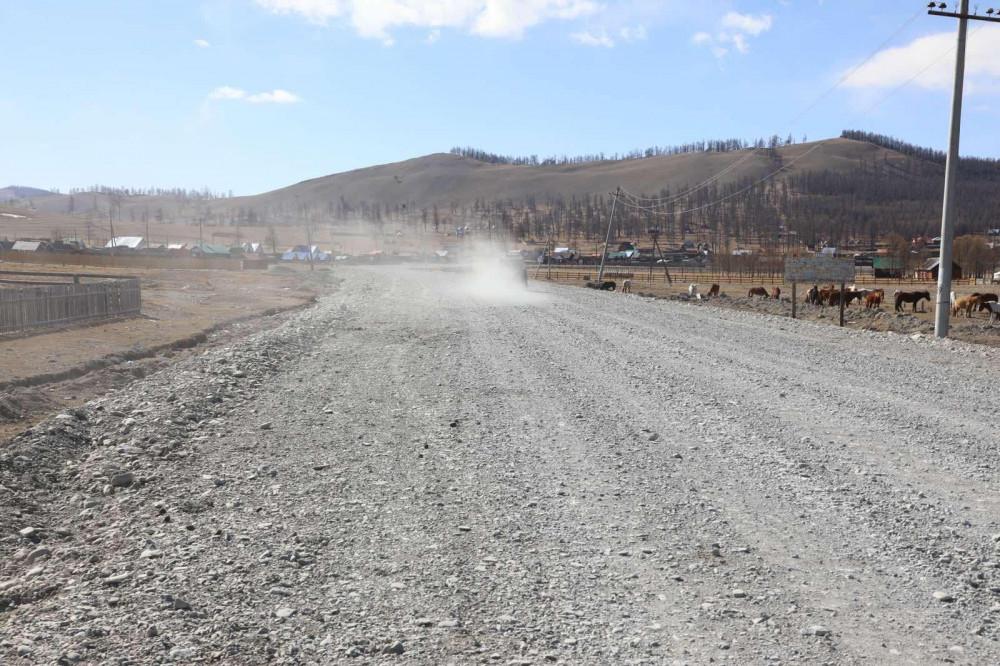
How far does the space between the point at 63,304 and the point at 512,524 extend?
2398cm

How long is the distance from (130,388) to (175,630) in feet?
35.9

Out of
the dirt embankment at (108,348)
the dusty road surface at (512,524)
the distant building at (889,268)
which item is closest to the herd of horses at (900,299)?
the dusty road surface at (512,524)

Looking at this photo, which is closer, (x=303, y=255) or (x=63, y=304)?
(x=63, y=304)

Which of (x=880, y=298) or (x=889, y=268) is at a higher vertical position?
(x=889, y=268)

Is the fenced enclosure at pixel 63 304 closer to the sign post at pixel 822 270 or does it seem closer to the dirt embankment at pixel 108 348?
the dirt embankment at pixel 108 348

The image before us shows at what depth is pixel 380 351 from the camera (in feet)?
59.9

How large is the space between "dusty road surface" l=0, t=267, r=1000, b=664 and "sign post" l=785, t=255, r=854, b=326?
15.3 metres

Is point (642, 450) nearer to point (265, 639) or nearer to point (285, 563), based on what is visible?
point (285, 563)

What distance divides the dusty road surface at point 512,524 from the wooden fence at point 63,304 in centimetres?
1210

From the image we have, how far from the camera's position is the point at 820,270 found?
28.2 metres

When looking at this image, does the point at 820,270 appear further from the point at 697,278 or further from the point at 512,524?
the point at 697,278

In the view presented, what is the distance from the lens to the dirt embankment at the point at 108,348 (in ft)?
43.1

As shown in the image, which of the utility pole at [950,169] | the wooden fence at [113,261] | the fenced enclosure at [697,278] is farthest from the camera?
the wooden fence at [113,261]

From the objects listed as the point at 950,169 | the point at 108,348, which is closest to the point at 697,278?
the point at 950,169
